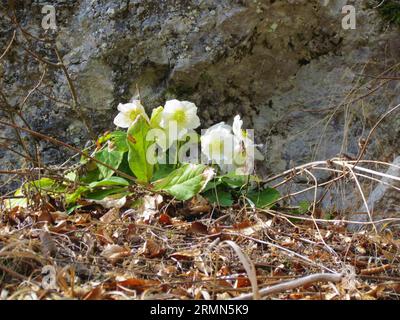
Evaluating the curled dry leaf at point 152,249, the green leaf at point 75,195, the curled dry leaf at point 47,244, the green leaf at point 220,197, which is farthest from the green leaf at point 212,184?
the curled dry leaf at point 47,244

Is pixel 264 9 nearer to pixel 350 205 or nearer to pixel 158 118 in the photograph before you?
pixel 158 118

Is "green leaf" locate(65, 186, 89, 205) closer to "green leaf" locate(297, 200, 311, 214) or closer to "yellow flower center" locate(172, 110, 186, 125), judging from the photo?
"yellow flower center" locate(172, 110, 186, 125)

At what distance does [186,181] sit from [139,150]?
0.22 metres

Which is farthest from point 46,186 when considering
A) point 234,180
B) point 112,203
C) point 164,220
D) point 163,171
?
point 234,180

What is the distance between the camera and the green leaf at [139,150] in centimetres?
211

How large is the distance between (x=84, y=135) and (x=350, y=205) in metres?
1.05

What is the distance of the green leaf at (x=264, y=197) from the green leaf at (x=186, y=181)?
0.17 metres

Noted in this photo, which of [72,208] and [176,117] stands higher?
[176,117]

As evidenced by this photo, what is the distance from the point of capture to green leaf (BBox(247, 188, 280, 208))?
2.02 meters

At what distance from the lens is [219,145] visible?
6.79 feet

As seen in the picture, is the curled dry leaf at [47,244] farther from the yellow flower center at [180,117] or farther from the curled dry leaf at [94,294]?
the yellow flower center at [180,117]

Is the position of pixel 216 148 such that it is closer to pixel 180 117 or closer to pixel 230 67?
pixel 180 117
